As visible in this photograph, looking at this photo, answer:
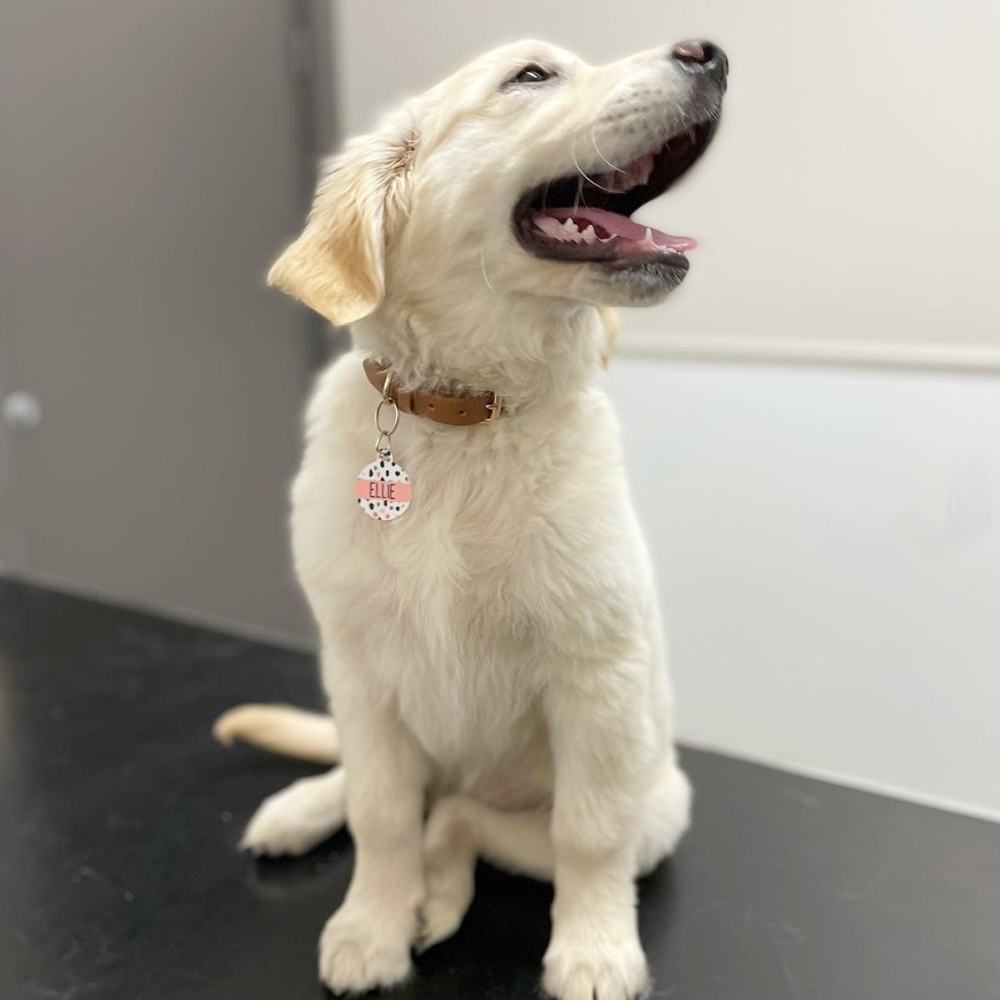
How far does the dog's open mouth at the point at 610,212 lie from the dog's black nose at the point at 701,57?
43 millimetres

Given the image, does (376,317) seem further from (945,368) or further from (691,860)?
(945,368)

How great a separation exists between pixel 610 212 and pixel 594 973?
72cm

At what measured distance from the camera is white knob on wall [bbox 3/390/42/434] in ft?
6.29

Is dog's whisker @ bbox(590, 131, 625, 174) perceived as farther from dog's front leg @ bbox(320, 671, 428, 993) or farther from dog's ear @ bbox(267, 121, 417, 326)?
dog's front leg @ bbox(320, 671, 428, 993)

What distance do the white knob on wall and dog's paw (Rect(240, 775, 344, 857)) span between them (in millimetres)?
1183

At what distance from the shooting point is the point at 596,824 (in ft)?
2.88

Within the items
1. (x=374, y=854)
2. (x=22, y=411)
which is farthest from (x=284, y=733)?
(x=22, y=411)

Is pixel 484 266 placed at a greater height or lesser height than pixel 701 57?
lesser

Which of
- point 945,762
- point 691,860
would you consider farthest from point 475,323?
point 945,762

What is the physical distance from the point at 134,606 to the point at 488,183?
4.49ft

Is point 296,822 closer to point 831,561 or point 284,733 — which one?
point 284,733

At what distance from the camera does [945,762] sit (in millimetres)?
1349

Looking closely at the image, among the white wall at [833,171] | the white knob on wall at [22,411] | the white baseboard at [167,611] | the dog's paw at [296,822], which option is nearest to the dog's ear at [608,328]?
the white wall at [833,171]

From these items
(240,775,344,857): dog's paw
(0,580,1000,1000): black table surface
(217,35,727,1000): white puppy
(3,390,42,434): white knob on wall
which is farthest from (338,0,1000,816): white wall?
(3,390,42,434): white knob on wall
